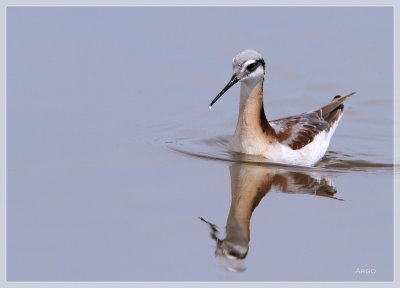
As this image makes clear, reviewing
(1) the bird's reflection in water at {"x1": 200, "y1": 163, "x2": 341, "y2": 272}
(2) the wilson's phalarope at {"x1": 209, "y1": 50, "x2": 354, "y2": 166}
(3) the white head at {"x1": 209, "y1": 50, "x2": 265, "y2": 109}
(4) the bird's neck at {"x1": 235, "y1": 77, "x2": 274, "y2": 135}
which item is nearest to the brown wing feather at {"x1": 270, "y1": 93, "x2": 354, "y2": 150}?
(2) the wilson's phalarope at {"x1": 209, "y1": 50, "x2": 354, "y2": 166}

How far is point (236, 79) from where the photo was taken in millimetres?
13305

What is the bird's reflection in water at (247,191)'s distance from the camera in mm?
10914

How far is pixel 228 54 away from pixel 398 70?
310 centimetres

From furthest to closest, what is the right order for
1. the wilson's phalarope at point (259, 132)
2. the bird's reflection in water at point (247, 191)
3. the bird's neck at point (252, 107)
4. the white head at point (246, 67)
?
the bird's neck at point (252, 107) → the wilson's phalarope at point (259, 132) → the white head at point (246, 67) → the bird's reflection in water at point (247, 191)

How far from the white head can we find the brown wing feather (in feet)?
3.42

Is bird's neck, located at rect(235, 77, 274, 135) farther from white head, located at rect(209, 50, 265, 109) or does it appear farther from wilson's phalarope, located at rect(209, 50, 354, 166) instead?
white head, located at rect(209, 50, 265, 109)

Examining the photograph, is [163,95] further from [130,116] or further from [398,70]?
[398,70]

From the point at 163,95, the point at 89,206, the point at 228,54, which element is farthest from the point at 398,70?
the point at 89,206

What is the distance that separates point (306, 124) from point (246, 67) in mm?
1827

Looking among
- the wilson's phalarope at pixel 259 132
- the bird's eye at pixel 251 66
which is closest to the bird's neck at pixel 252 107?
the wilson's phalarope at pixel 259 132

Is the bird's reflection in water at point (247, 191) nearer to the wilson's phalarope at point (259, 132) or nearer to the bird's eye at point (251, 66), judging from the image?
the wilson's phalarope at point (259, 132)

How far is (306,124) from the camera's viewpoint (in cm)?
1469

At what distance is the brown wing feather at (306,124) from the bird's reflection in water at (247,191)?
712 millimetres

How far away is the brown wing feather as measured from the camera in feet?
46.1
